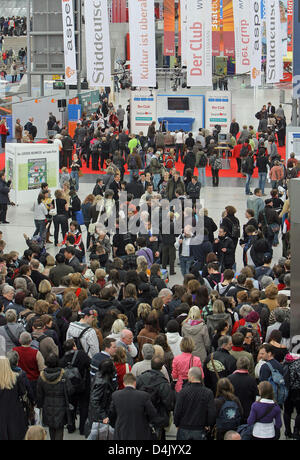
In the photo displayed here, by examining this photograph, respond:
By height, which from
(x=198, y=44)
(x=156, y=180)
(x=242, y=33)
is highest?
(x=242, y=33)

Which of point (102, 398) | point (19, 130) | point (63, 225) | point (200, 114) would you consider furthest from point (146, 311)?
point (200, 114)

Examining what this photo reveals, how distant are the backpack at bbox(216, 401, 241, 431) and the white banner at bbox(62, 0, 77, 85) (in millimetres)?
23025

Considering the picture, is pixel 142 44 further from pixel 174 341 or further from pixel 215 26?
pixel 215 26

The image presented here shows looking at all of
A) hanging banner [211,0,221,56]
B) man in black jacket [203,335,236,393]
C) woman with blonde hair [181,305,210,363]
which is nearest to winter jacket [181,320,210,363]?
woman with blonde hair [181,305,210,363]

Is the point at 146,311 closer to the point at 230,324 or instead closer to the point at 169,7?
the point at 230,324

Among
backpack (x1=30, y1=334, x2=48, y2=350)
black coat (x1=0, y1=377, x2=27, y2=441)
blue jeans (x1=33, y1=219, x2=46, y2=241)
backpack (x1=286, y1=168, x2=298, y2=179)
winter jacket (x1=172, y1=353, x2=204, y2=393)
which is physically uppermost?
backpack (x1=286, y1=168, x2=298, y2=179)

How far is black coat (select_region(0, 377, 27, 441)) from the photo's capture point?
26.2 feet

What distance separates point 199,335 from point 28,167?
1156 cm

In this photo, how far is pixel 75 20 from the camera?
3219 centimetres

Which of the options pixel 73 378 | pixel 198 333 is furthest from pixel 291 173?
pixel 73 378

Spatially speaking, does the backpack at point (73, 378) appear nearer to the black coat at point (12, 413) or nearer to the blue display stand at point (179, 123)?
the black coat at point (12, 413)

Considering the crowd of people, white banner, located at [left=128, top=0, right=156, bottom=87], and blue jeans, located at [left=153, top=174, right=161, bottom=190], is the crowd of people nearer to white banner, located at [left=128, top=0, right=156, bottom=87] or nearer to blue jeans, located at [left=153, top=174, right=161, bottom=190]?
blue jeans, located at [left=153, top=174, right=161, bottom=190]

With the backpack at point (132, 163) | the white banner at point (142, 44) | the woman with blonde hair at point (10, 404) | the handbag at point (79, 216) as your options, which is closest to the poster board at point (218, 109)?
the white banner at point (142, 44)

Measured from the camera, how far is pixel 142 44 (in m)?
26.9
